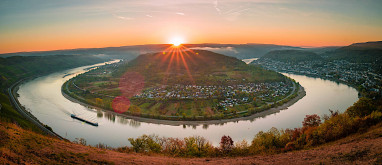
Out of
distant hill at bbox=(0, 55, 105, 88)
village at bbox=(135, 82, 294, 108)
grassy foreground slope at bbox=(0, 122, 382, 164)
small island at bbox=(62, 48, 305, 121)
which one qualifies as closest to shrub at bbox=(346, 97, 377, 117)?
grassy foreground slope at bbox=(0, 122, 382, 164)

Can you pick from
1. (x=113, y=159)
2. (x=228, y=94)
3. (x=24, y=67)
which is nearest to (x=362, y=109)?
(x=113, y=159)

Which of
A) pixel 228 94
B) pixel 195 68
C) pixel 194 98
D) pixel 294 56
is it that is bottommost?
pixel 194 98

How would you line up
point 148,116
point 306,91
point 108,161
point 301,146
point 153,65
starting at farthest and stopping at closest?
point 153,65, point 306,91, point 148,116, point 301,146, point 108,161

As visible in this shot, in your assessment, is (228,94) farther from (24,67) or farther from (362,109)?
(24,67)

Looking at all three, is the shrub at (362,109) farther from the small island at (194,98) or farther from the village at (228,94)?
the village at (228,94)

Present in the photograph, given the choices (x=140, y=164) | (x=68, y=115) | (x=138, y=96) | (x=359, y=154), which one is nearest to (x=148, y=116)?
(x=138, y=96)

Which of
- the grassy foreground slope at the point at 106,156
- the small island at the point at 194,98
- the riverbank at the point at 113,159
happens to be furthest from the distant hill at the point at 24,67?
the riverbank at the point at 113,159

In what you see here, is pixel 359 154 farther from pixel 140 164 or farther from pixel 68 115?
pixel 68 115

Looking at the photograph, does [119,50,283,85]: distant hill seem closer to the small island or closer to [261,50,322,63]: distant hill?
the small island
